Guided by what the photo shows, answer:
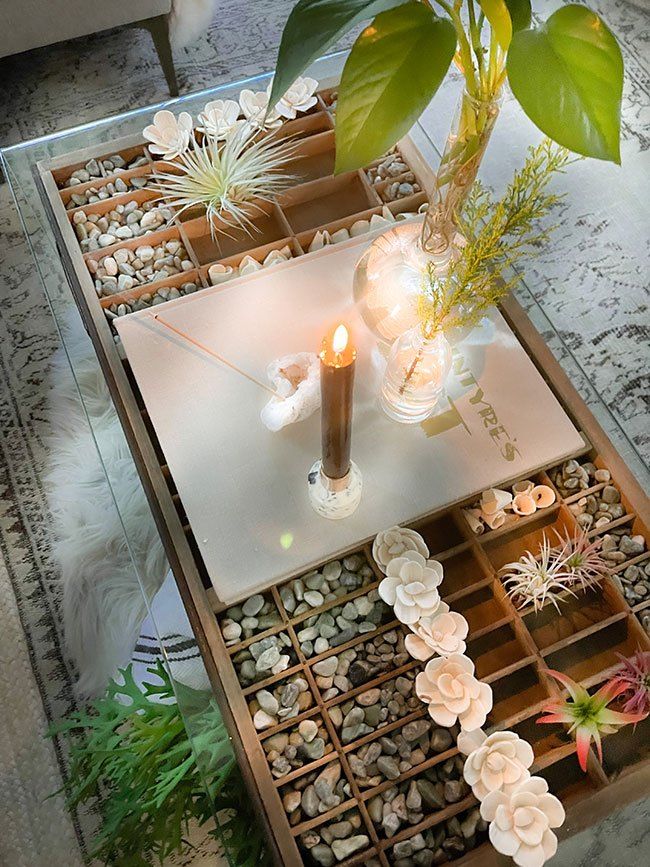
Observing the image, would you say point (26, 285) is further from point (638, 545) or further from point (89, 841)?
point (638, 545)

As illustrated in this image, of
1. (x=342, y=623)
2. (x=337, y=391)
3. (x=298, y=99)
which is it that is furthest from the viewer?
(x=298, y=99)

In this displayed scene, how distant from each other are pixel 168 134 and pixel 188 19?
728 mm

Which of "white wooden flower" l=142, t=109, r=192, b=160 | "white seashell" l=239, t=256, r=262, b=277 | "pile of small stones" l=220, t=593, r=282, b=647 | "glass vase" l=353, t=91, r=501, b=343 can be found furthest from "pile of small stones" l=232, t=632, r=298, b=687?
"white wooden flower" l=142, t=109, r=192, b=160

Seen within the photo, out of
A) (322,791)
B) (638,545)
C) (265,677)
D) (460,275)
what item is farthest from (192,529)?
(638,545)

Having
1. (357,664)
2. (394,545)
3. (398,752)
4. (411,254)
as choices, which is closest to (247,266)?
(411,254)

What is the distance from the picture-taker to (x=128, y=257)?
4.17 feet

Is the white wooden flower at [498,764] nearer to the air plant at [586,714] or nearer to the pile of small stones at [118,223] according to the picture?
the air plant at [586,714]

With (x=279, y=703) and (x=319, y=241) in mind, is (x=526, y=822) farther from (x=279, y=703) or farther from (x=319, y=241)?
(x=319, y=241)

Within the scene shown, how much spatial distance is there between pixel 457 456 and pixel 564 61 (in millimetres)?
533

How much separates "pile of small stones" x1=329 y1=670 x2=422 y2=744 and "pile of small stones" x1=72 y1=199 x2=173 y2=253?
770mm

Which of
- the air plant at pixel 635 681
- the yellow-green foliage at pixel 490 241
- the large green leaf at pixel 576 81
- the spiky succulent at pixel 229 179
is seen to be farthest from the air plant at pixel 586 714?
the spiky succulent at pixel 229 179

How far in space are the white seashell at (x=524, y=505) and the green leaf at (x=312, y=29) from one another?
0.62m

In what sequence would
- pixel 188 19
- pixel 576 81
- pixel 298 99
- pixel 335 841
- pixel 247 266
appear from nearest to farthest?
pixel 576 81 → pixel 335 841 → pixel 247 266 → pixel 298 99 → pixel 188 19

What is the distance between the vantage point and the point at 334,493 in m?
1.05
